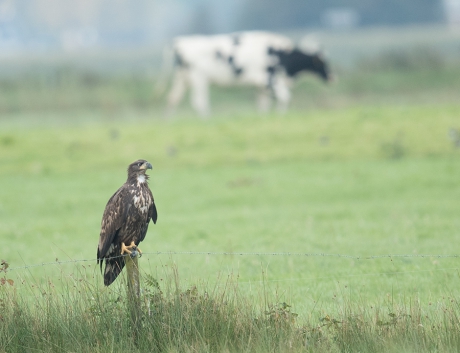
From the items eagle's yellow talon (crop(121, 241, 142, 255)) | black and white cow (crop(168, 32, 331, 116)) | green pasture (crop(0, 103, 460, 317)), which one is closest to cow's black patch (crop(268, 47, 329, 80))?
black and white cow (crop(168, 32, 331, 116))

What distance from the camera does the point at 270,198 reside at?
1998 centimetres

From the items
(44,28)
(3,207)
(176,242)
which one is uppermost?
(44,28)

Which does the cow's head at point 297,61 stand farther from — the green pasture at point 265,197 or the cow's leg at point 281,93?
the green pasture at point 265,197

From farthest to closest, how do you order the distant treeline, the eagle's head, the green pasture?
the distant treeline, the green pasture, the eagle's head

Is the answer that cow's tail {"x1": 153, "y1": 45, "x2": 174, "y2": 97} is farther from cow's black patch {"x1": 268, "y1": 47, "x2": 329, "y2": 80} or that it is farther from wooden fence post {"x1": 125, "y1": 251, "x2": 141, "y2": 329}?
wooden fence post {"x1": 125, "y1": 251, "x2": 141, "y2": 329}

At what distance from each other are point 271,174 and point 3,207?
21.7 ft

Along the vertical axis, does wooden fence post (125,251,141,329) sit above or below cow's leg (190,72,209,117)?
below

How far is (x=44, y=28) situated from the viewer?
216ft

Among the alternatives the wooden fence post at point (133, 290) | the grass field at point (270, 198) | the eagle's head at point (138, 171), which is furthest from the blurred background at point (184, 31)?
the wooden fence post at point (133, 290)

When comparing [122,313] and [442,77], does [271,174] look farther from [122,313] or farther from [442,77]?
[442,77]

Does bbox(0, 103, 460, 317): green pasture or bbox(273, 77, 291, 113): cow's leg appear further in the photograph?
bbox(273, 77, 291, 113): cow's leg

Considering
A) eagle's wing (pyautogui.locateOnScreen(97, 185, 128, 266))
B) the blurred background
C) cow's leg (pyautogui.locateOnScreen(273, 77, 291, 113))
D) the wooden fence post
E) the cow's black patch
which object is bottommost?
the wooden fence post

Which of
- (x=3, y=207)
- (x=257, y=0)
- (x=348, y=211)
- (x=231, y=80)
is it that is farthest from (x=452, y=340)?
(x=257, y=0)

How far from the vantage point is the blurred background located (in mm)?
40219
